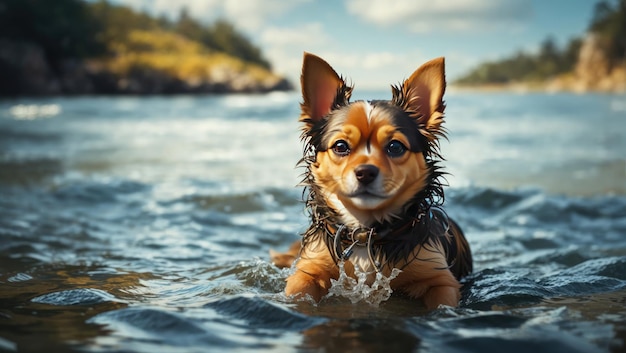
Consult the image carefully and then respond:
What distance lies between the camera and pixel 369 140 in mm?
3928

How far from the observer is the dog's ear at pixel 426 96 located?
414cm

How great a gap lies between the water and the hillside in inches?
2243

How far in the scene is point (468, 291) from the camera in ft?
15.4

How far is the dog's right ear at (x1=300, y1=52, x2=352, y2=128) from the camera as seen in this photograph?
4.21m

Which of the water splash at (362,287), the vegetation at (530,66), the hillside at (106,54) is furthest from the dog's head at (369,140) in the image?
the vegetation at (530,66)

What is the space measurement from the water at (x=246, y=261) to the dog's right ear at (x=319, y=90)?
1187 mm

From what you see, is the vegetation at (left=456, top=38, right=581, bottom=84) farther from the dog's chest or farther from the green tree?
the dog's chest

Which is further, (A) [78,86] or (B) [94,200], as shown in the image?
(A) [78,86]

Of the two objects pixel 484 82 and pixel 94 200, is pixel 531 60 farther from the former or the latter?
pixel 94 200

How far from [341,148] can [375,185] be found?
34cm

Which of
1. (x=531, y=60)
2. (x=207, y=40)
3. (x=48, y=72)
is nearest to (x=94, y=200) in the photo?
(x=48, y=72)

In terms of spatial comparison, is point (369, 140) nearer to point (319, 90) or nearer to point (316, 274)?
point (319, 90)

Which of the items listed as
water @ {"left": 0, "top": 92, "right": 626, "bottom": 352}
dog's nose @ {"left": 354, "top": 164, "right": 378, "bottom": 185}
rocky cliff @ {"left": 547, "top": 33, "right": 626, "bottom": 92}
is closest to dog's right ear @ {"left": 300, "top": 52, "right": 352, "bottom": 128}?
dog's nose @ {"left": 354, "top": 164, "right": 378, "bottom": 185}

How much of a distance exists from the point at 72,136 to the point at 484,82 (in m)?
176
